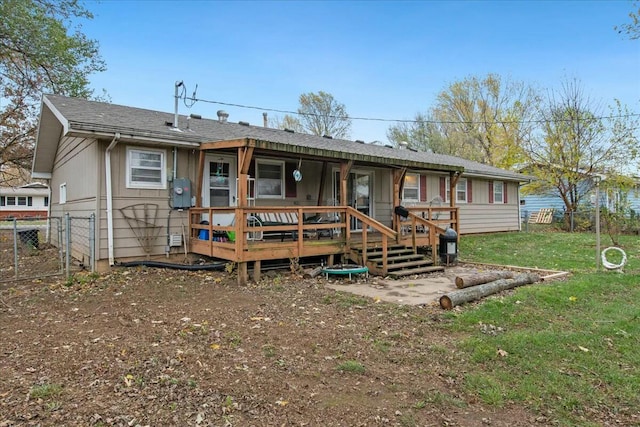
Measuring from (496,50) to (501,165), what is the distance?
8.74 m

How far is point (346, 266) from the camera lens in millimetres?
8242

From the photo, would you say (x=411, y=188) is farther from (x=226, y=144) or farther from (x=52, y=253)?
(x=52, y=253)

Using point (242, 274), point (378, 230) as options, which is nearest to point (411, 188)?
point (378, 230)

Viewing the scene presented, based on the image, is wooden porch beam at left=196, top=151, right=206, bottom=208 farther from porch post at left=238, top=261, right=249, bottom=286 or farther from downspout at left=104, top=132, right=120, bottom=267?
porch post at left=238, top=261, right=249, bottom=286

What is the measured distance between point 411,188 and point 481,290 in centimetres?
819

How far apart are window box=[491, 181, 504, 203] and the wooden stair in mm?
10232

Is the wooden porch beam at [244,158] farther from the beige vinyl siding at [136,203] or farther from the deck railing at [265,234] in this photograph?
the beige vinyl siding at [136,203]

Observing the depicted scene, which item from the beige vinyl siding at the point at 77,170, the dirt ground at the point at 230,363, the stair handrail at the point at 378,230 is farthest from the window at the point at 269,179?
the dirt ground at the point at 230,363

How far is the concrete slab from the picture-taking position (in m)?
6.21

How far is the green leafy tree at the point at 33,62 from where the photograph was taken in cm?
1284

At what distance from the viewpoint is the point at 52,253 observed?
11.7 m

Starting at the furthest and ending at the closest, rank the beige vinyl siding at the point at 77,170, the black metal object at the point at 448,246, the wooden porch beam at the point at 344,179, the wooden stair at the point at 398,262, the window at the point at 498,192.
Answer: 1. the window at the point at 498,192
2. the black metal object at the point at 448,246
3. the wooden porch beam at the point at 344,179
4. the beige vinyl siding at the point at 77,170
5. the wooden stair at the point at 398,262

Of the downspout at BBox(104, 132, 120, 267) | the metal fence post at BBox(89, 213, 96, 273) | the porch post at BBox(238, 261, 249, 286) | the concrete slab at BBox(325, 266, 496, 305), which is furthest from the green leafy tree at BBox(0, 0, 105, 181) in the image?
the concrete slab at BBox(325, 266, 496, 305)

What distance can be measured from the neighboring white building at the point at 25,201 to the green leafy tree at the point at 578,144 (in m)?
39.3
